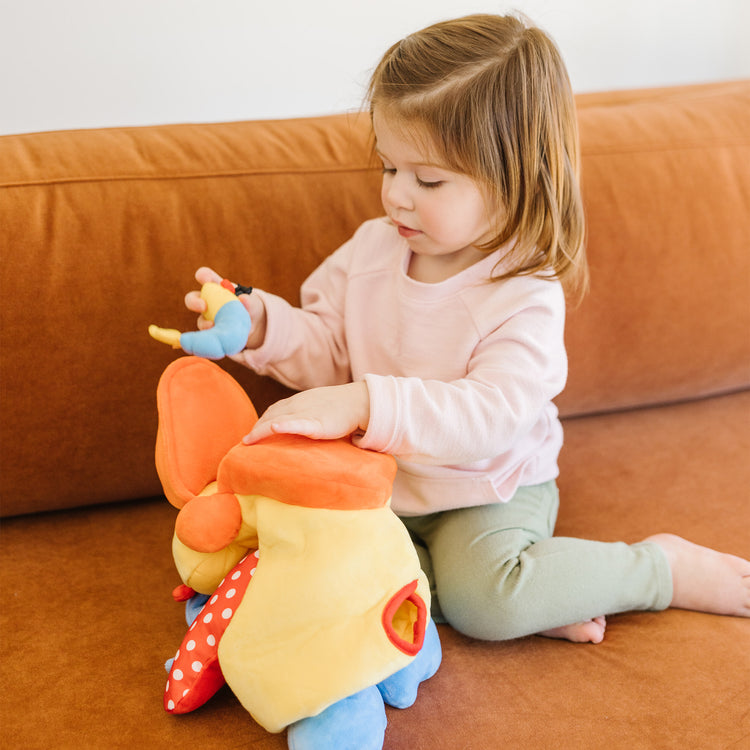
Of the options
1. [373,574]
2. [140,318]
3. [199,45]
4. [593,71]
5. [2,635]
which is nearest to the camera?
[373,574]

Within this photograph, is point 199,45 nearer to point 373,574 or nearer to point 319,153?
point 319,153

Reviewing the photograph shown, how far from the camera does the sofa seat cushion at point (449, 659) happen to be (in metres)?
0.75

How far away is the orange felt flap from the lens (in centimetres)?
70

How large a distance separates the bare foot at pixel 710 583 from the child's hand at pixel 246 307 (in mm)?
562

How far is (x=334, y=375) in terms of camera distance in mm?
1090

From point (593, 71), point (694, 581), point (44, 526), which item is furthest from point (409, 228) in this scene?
point (593, 71)

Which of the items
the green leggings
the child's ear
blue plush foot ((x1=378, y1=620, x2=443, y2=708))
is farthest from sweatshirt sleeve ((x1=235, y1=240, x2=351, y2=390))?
blue plush foot ((x1=378, y1=620, x2=443, y2=708))

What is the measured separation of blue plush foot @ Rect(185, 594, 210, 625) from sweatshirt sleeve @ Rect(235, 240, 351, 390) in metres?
0.29

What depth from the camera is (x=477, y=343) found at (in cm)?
93

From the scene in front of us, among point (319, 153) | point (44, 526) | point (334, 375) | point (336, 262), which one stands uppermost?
point (319, 153)

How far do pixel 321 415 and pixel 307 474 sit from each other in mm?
80

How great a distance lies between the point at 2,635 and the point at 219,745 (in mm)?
300

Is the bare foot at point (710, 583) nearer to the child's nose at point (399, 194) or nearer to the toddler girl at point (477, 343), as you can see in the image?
the toddler girl at point (477, 343)

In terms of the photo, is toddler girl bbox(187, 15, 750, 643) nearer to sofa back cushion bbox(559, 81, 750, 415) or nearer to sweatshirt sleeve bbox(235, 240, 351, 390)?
sweatshirt sleeve bbox(235, 240, 351, 390)
